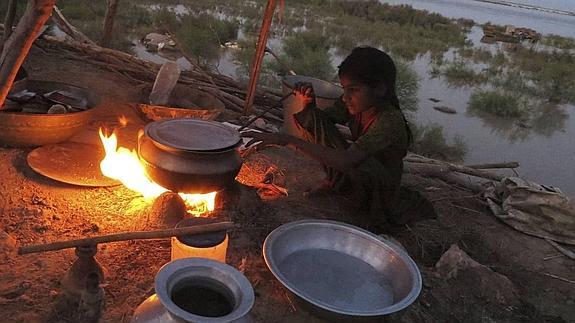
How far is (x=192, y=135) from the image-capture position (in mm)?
2738

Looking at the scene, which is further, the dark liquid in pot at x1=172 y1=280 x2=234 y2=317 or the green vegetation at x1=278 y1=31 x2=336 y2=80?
the green vegetation at x1=278 y1=31 x2=336 y2=80

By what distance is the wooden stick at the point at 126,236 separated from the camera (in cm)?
180

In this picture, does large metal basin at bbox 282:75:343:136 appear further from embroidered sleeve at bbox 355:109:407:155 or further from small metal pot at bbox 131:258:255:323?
small metal pot at bbox 131:258:255:323

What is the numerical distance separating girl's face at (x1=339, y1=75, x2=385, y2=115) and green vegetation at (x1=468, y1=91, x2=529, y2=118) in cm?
711

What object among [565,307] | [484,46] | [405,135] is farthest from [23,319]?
[484,46]

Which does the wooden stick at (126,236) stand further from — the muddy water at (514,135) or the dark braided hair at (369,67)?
the muddy water at (514,135)

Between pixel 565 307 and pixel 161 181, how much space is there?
2.71 meters

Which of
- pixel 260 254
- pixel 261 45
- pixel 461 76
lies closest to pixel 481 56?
pixel 461 76

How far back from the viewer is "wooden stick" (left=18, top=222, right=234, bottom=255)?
5.91ft

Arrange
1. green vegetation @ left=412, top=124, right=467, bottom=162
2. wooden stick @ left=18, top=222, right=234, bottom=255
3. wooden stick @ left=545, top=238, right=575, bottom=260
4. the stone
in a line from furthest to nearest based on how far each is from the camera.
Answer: green vegetation @ left=412, top=124, right=467, bottom=162, wooden stick @ left=545, top=238, right=575, bottom=260, the stone, wooden stick @ left=18, top=222, right=234, bottom=255

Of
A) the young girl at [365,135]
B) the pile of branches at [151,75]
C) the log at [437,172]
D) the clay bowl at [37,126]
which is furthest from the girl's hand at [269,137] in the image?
the pile of branches at [151,75]

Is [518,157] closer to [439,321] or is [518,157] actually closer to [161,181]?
[439,321]

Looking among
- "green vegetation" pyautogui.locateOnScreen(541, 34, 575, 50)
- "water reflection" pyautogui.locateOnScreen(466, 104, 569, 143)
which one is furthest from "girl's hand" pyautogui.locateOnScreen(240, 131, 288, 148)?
"green vegetation" pyautogui.locateOnScreen(541, 34, 575, 50)

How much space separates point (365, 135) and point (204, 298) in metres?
1.69
